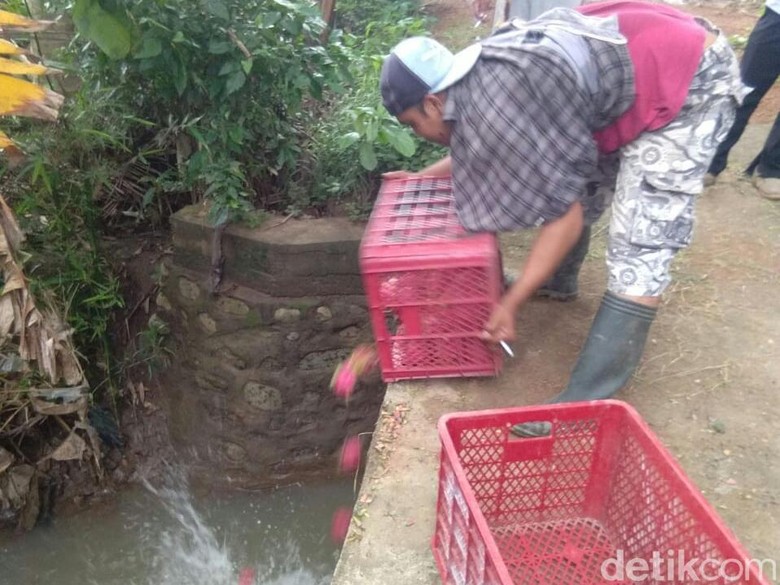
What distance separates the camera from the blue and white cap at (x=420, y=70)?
196 centimetres

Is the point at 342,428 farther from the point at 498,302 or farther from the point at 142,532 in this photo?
the point at 498,302

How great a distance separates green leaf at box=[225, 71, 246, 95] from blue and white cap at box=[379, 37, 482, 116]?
126cm

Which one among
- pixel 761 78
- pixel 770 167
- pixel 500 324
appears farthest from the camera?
pixel 770 167

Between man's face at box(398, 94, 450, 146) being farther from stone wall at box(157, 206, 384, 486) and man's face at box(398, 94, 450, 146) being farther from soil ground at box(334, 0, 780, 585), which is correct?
stone wall at box(157, 206, 384, 486)

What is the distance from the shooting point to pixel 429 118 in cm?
205

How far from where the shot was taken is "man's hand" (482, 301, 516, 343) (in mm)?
2104

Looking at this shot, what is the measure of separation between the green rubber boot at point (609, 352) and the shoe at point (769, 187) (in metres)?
1.98

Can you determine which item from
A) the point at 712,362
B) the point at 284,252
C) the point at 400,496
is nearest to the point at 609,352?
the point at 712,362

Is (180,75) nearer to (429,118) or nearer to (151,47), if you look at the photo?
(151,47)

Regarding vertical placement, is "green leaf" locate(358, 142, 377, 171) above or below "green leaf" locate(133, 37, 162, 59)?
below

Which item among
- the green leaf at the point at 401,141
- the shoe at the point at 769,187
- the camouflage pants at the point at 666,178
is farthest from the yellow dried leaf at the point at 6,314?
the shoe at the point at 769,187

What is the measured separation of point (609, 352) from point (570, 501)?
1.55 feet

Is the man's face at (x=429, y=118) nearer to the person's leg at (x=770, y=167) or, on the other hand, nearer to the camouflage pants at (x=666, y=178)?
the camouflage pants at (x=666, y=178)

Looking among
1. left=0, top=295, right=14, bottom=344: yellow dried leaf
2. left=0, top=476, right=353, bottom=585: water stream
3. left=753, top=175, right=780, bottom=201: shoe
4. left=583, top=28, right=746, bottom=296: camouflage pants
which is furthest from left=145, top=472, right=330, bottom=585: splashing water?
left=753, top=175, right=780, bottom=201: shoe
